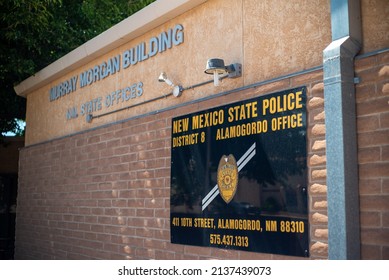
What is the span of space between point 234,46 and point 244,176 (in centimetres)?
171

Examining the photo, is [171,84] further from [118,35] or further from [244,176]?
[244,176]

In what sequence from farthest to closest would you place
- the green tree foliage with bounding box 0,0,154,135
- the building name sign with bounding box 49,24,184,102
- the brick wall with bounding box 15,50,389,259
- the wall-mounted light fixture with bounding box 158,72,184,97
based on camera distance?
the green tree foliage with bounding box 0,0,154,135
the building name sign with bounding box 49,24,184,102
the wall-mounted light fixture with bounding box 158,72,184,97
the brick wall with bounding box 15,50,389,259

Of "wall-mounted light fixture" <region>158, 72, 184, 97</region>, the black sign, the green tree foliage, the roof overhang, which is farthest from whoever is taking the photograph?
the green tree foliage

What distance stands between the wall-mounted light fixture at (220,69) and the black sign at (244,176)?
0.39 metres

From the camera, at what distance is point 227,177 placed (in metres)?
6.68

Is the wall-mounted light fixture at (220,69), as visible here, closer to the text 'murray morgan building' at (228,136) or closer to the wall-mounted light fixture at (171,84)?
the text 'murray morgan building' at (228,136)

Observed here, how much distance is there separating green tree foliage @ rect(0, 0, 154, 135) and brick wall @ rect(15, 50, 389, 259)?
2.05 m

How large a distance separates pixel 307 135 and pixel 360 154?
668mm

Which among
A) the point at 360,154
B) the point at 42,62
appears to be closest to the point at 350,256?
the point at 360,154

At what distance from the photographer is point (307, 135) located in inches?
220

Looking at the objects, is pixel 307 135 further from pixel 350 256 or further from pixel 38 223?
pixel 38 223

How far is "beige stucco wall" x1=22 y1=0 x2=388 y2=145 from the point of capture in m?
5.71

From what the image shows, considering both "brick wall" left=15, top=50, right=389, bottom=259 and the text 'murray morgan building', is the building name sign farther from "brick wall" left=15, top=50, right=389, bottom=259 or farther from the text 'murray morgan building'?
"brick wall" left=15, top=50, right=389, bottom=259

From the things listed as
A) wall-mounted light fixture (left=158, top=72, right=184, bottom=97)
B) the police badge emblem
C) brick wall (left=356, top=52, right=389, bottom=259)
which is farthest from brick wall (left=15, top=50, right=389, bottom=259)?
the police badge emblem
